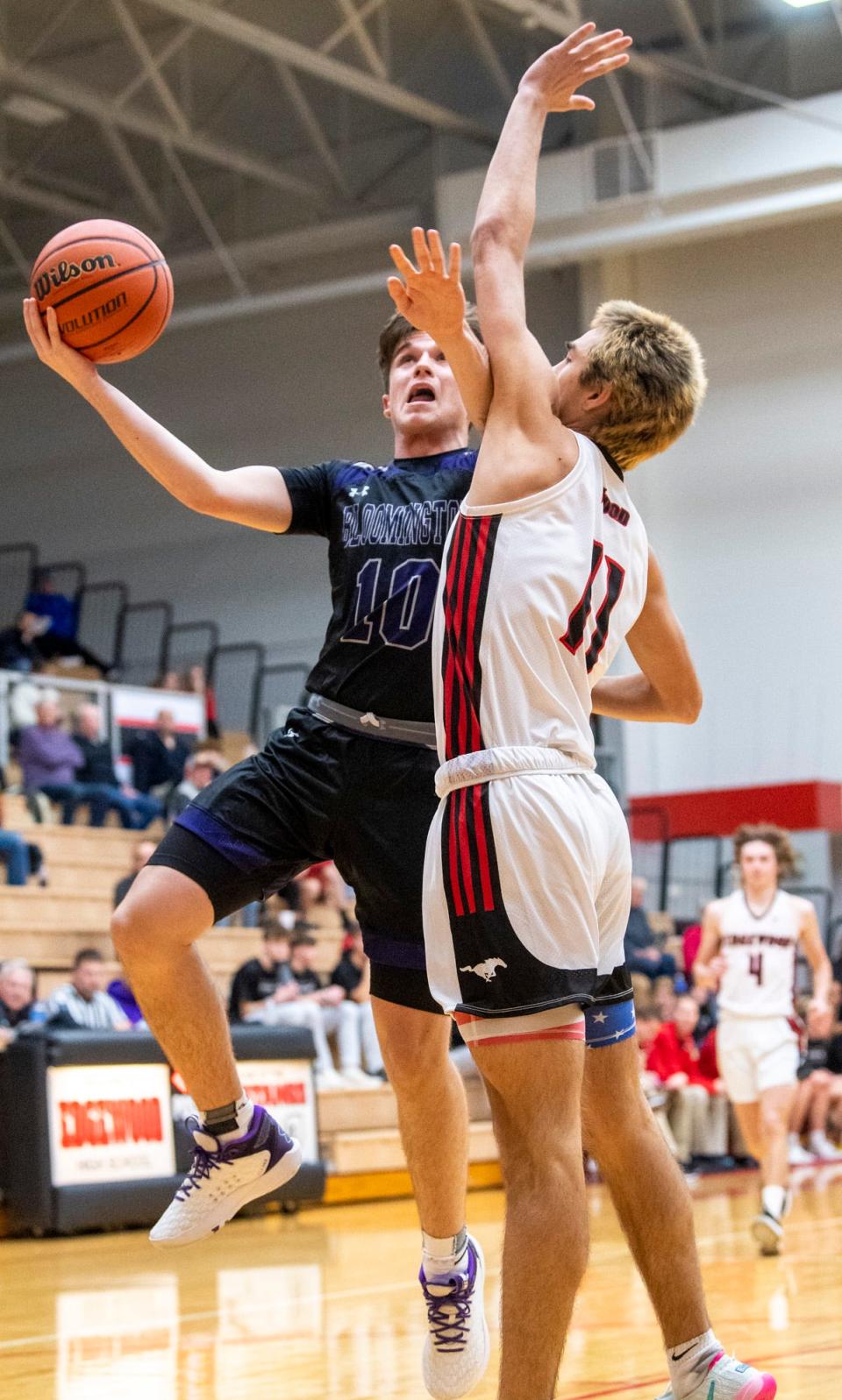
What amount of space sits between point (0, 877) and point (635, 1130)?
1032 centimetres

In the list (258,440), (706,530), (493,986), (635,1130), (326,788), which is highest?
(258,440)

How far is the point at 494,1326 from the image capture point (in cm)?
568

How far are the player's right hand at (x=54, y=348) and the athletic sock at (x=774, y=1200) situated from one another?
18.3ft

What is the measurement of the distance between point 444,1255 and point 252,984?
772cm

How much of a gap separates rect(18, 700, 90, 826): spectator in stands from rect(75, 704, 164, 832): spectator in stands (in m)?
0.09

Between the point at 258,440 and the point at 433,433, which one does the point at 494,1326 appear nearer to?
the point at 433,433

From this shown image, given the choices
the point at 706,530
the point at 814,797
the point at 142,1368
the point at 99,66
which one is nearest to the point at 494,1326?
the point at 142,1368

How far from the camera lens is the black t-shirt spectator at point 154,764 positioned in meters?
15.9

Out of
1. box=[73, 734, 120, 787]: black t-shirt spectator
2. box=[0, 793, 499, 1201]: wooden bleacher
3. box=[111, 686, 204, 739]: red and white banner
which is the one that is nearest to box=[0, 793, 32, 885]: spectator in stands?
box=[0, 793, 499, 1201]: wooden bleacher

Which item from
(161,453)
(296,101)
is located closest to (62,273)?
(161,453)

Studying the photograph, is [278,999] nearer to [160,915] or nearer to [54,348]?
[160,915]

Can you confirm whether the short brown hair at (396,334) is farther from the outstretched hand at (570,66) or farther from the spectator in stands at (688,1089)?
the spectator in stands at (688,1089)

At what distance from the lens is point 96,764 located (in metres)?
15.2

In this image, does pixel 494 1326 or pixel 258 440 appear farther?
pixel 258 440
